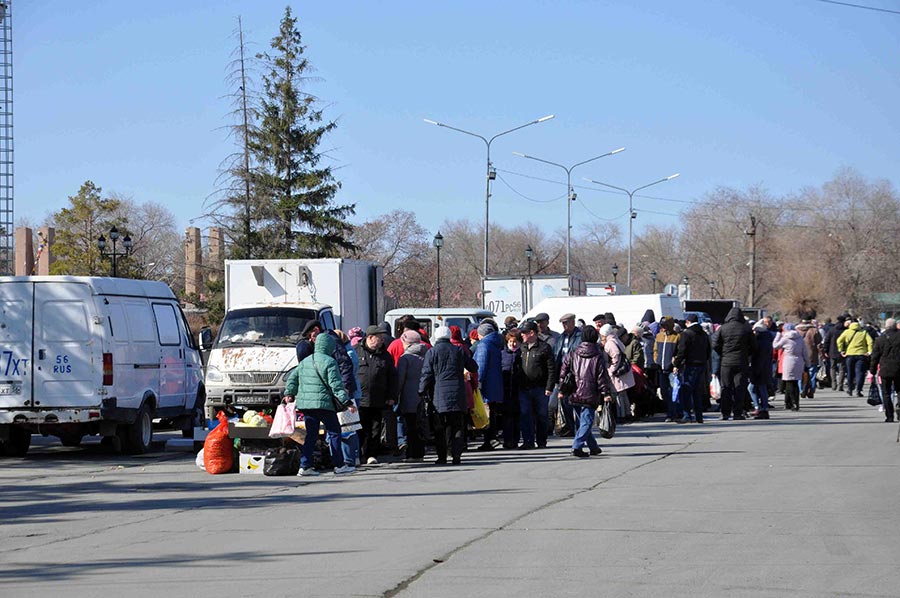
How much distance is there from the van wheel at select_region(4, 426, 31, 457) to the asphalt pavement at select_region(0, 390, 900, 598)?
0.48 metres

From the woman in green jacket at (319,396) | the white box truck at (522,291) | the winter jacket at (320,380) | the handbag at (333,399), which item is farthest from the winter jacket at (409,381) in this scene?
the white box truck at (522,291)

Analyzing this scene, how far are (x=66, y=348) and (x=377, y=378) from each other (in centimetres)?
454

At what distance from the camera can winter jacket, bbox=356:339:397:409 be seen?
1653cm

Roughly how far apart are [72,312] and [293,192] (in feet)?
134

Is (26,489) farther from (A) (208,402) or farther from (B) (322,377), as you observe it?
(A) (208,402)

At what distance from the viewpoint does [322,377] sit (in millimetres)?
14953

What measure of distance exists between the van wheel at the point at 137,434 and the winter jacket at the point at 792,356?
1450 centimetres

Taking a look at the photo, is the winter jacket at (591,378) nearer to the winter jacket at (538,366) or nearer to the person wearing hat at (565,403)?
the winter jacket at (538,366)

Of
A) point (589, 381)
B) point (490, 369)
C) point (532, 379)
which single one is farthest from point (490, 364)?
point (589, 381)

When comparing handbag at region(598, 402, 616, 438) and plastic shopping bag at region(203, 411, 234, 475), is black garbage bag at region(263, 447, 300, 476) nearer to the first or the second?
plastic shopping bag at region(203, 411, 234, 475)

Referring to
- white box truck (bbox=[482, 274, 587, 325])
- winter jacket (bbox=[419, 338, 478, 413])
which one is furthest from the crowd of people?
white box truck (bbox=[482, 274, 587, 325])

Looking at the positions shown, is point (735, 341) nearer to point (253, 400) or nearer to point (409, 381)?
point (409, 381)

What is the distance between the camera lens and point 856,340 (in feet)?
99.5

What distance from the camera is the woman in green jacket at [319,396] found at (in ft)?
48.9
